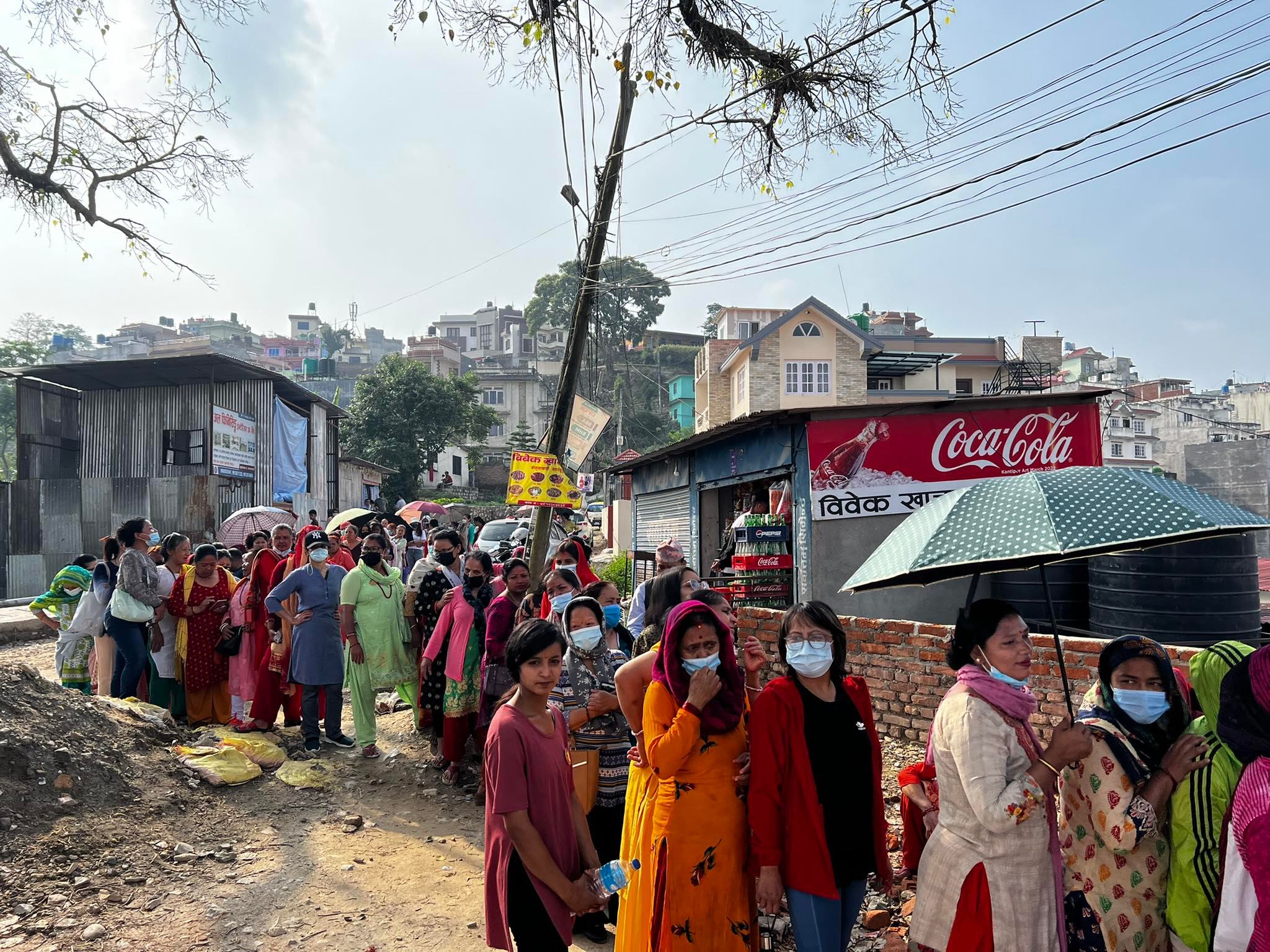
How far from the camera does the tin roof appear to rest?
1847 cm

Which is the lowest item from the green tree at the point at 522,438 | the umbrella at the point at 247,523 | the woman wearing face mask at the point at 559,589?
the woman wearing face mask at the point at 559,589

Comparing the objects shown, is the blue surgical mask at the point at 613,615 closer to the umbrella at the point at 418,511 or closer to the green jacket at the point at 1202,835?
the green jacket at the point at 1202,835

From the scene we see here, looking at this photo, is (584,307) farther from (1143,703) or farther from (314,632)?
(1143,703)

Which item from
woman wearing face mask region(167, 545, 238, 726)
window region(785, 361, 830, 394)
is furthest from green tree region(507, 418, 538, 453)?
woman wearing face mask region(167, 545, 238, 726)

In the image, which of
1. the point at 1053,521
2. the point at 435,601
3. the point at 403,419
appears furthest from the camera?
the point at 403,419

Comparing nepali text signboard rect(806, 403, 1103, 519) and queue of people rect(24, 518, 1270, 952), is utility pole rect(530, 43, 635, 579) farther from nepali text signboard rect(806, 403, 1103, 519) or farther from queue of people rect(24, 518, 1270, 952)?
queue of people rect(24, 518, 1270, 952)

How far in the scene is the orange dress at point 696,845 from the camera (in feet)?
9.61

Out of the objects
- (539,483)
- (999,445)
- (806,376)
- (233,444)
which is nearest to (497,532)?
(233,444)

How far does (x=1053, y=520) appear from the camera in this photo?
263 centimetres

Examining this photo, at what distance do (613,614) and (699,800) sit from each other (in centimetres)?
179

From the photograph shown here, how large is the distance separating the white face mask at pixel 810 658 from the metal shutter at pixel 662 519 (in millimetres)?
12720

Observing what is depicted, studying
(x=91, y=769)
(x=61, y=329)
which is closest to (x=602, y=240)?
(x=91, y=769)

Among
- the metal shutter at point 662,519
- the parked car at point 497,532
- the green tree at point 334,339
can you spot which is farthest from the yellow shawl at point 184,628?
the green tree at point 334,339

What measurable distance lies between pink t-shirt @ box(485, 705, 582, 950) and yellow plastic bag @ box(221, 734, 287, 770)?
454 centimetres
